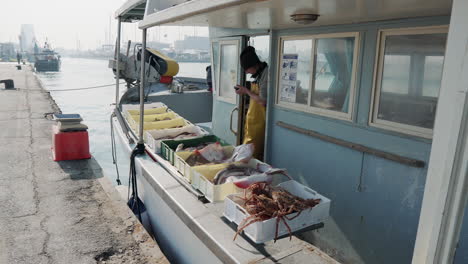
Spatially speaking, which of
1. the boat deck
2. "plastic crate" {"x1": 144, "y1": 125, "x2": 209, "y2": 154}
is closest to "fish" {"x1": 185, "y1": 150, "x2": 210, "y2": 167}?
the boat deck

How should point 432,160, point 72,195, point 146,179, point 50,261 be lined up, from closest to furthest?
point 432,160, point 50,261, point 146,179, point 72,195

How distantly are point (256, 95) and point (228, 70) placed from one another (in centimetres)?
149

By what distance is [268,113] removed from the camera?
4949mm

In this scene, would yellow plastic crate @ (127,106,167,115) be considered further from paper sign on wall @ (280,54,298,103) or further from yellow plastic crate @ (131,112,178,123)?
paper sign on wall @ (280,54,298,103)

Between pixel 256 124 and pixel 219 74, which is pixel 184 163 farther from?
pixel 219 74

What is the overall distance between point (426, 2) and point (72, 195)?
4.76 meters

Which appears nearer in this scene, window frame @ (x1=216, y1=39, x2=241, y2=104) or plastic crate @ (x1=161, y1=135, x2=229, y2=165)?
plastic crate @ (x1=161, y1=135, x2=229, y2=165)

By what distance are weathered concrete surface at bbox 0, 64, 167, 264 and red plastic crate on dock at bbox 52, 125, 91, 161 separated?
180 millimetres

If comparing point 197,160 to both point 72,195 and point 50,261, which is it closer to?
point 50,261

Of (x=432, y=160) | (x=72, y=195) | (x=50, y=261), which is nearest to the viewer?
(x=432, y=160)

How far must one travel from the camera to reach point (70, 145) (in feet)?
20.8

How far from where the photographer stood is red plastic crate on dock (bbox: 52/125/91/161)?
6.21 metres

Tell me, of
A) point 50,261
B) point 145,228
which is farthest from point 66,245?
point 145,228

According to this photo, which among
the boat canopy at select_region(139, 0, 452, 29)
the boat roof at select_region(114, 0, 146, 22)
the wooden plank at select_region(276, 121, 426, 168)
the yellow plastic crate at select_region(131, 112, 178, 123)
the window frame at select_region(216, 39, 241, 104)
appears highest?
the boat roof at select_region(114, 0, 146, 22)
